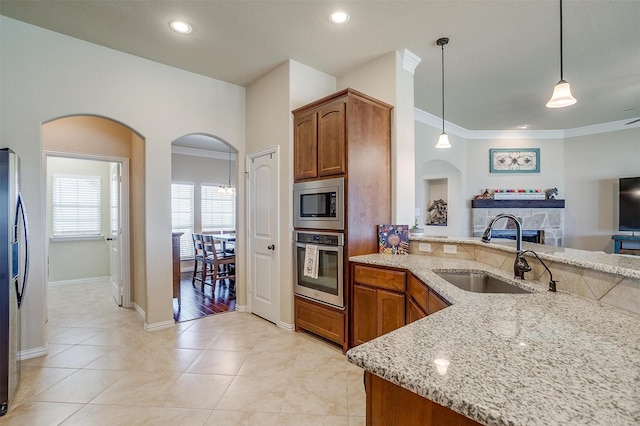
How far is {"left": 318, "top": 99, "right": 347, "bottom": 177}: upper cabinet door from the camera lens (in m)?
2.73

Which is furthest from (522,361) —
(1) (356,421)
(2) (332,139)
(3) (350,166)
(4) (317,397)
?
(2) (332,139)

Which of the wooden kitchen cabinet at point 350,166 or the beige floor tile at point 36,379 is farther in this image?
the wooden kitchen cabinet at point 350,166

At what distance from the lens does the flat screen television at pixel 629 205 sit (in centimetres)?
511

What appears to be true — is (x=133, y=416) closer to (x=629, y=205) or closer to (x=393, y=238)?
(x=393, y=238)

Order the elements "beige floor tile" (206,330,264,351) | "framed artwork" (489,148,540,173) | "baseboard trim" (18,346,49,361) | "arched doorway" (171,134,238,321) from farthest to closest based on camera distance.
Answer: "arched doorway" (171,134,238,321) < "framed artwork" (489,148,540,173) < "beige floor tile" (206,330,264,351) < "baseboard trim" (18,346,49,361)

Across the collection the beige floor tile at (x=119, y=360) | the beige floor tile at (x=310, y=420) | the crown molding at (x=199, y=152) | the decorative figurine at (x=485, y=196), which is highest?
the crown molding at (x=199, y=152)

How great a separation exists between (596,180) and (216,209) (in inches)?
312

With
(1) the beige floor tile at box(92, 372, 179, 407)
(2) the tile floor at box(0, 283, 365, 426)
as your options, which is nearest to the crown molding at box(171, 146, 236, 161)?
(2) the tile floor at box(0, 283, 365, 426)

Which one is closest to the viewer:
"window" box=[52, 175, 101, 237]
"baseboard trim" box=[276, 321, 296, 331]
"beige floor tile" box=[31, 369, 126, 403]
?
"beige floor tile" box=[31, 369, 126, 403]

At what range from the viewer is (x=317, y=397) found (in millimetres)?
2086

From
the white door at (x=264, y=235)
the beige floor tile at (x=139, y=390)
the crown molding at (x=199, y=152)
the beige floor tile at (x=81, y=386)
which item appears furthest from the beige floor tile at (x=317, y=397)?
the crown molding at (x=199, y=152)

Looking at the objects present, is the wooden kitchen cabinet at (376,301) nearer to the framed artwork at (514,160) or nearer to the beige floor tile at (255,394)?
the beige floor tile at (255,394)

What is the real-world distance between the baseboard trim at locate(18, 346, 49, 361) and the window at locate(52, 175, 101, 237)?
3.39m

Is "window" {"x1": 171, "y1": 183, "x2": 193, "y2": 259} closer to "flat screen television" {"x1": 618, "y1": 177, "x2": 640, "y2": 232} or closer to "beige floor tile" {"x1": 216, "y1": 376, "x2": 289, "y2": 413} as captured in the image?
"beige floor tile" {"x1": 216, "y1": 376, "x2": 289, "y2": 413}
